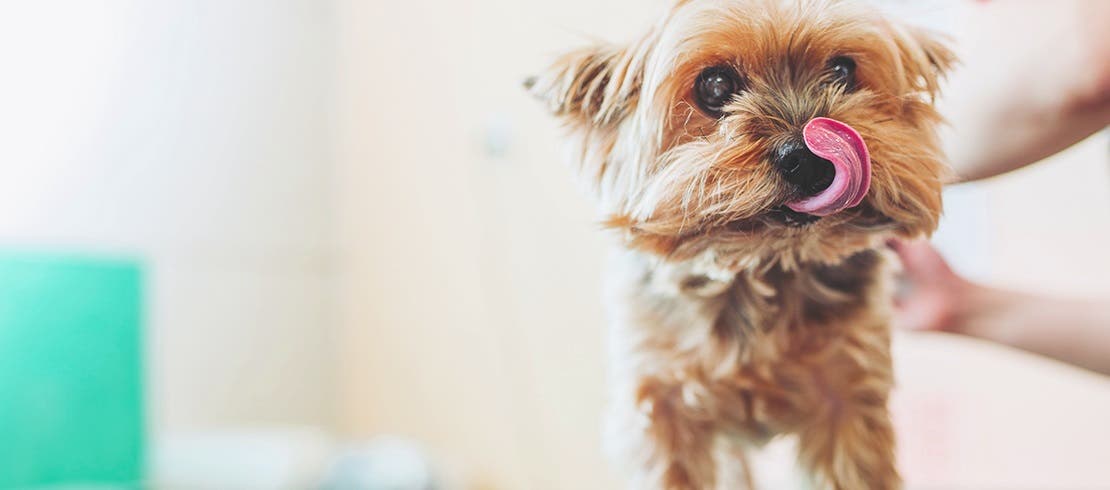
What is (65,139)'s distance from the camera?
1.82 meters

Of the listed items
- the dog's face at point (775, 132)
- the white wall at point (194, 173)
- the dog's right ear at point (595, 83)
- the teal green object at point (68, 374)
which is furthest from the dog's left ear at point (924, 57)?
the white wall at point (194, 173)

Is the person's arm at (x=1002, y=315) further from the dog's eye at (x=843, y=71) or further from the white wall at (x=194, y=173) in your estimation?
the white wall at (x=194, y=173)

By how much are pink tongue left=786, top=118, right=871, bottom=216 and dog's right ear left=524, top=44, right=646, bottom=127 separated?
83 millimetres

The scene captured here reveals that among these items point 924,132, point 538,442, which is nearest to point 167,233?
point 538,442

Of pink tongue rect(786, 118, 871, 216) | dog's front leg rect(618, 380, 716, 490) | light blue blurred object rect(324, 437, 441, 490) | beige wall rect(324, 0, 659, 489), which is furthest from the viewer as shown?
light blue blurred object rect(324, 437, 441, 490)

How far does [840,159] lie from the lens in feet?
0.99

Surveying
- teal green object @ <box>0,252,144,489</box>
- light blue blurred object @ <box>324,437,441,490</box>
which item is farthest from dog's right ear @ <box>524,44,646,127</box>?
light blue blurred object @ <box>324,437,441,490</box>

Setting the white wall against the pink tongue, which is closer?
the pink tongue

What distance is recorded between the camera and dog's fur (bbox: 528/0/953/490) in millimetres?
318

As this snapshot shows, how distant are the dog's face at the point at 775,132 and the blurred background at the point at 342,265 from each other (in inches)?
2.4

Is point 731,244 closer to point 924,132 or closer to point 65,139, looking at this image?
point 924,132

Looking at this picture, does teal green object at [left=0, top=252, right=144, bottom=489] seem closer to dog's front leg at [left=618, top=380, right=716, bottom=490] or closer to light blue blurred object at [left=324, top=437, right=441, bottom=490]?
light blue blurred object at [left=324, top=437, right=441, bottom=490]

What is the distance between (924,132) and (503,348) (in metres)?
1.06

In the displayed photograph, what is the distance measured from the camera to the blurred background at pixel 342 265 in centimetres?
83
